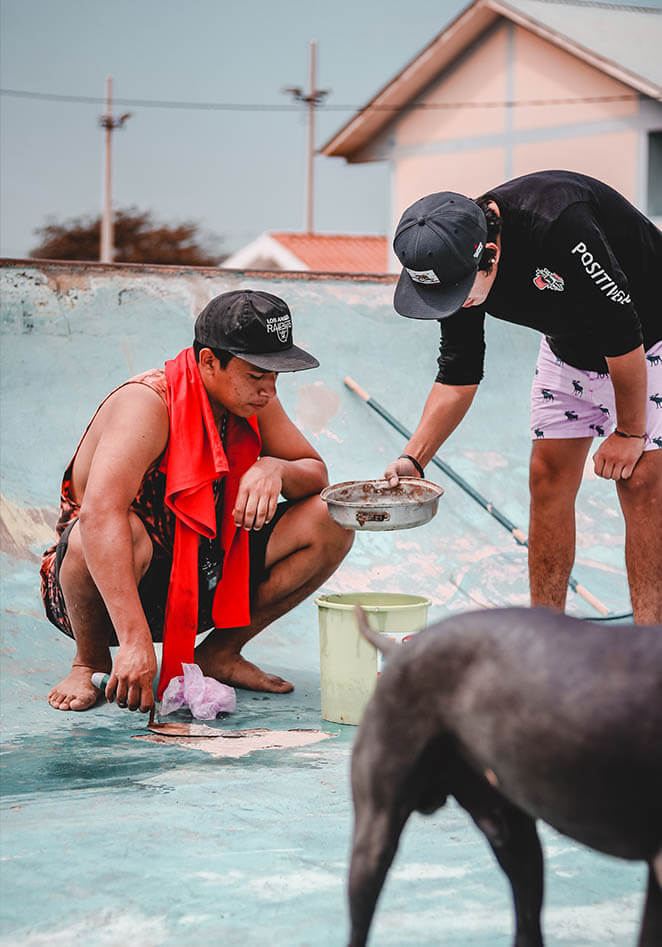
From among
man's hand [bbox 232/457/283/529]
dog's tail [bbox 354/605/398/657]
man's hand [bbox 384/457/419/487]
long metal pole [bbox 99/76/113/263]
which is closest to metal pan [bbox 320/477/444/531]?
man's hand [bbox 384/457/419/487]

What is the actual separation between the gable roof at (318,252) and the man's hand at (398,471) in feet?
63.6

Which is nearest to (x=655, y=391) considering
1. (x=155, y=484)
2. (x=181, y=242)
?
(x=155, y=484)

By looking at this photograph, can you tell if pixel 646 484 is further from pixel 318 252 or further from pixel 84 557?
pixel 318 252

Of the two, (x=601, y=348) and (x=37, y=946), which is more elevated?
(x=601, y=348)

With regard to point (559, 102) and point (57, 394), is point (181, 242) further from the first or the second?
point (57, 394)

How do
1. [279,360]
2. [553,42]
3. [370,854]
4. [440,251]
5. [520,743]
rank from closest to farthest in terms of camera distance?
[520,743] → [370,854] → [440,251] → [279,360] → [553,42]

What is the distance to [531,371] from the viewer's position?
5.31 meters

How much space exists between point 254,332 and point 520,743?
5.56ft

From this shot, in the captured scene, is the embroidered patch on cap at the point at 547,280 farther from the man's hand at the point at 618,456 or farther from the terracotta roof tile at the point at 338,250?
the terracotta roof tile at the point at 338,250

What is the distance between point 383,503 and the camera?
2.48 meters

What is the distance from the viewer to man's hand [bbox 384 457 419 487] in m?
2.58

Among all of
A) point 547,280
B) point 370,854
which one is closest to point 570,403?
point 547,280

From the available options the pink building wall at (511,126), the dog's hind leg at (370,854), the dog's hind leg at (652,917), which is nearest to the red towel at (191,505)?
the dog's hind leg at (370,854)

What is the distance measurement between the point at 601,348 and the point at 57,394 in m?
2.79
